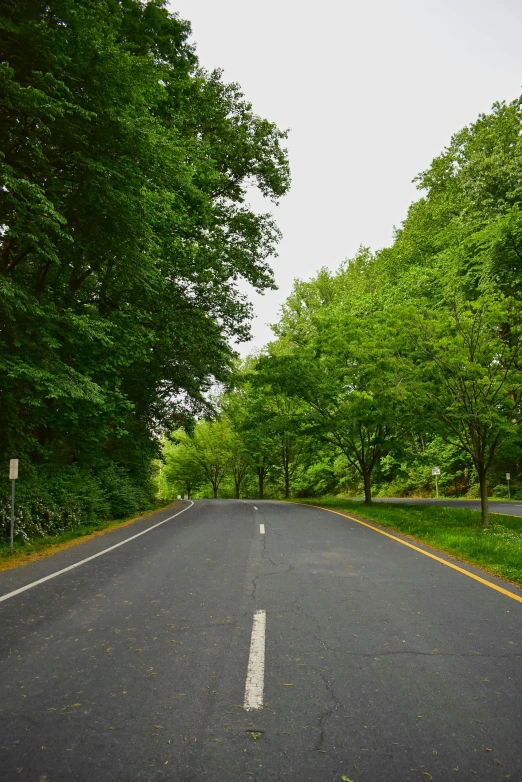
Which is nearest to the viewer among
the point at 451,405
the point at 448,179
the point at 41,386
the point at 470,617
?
the point at 470,617

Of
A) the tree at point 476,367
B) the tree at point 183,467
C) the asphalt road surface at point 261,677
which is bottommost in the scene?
the tree at point 183,467

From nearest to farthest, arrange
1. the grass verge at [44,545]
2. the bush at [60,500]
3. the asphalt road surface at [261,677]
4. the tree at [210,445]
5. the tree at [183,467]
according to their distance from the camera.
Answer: the asphalt road surface at [261,677], the grass verge at [44,545], the bush at [60,500], the tree at [210,445], the tree at [183,467]

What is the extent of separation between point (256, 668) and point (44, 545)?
26.5 feet

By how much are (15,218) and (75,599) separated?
6.87m

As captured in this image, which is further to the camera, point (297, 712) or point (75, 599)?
point (75, 599)

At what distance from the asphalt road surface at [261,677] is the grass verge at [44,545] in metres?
1.57

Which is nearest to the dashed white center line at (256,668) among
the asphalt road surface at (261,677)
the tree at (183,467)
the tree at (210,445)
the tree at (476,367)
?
the asphalt road surface at (261,677)

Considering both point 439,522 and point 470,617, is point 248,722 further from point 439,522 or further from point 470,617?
point 439,522

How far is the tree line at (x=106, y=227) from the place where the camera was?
870cm

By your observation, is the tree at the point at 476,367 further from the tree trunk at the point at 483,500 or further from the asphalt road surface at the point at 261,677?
the asphalt road surface at the point at 261,677

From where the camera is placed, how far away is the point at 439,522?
1414 cm

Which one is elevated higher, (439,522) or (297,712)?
(297,712)

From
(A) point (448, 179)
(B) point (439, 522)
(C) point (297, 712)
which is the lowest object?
(B) point (439, 522)

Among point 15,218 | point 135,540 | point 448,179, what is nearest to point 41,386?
point 15,218
